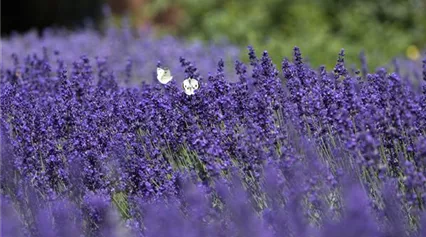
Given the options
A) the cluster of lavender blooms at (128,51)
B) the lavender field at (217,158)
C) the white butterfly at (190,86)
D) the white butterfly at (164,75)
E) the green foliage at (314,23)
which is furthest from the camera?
the green foliage at (314,23)

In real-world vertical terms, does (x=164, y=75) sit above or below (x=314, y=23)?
below

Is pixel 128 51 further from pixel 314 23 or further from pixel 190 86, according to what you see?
pixel 190 86

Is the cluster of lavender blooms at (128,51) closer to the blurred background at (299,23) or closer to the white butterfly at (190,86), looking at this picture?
the blurred background at (299,23)

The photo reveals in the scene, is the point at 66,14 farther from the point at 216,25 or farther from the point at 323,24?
the point at 323,24

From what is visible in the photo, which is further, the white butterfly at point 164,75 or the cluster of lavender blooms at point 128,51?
the cluster of lavender blooms at point 128,51

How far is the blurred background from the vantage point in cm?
973

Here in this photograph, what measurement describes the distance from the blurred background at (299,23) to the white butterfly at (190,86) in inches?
202

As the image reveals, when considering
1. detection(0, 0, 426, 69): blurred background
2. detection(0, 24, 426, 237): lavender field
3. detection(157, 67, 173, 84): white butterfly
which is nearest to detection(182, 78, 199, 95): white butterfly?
detection(0, 24, 426, 237): lavender field

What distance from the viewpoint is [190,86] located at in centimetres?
383

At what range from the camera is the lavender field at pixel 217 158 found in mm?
3008

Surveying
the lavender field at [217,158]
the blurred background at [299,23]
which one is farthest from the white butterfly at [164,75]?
the blurred background at [299,23]

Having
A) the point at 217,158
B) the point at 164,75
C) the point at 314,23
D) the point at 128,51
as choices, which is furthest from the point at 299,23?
the point at 217,158

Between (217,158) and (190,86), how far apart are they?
0.53 meters

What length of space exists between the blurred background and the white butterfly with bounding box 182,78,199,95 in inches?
202
